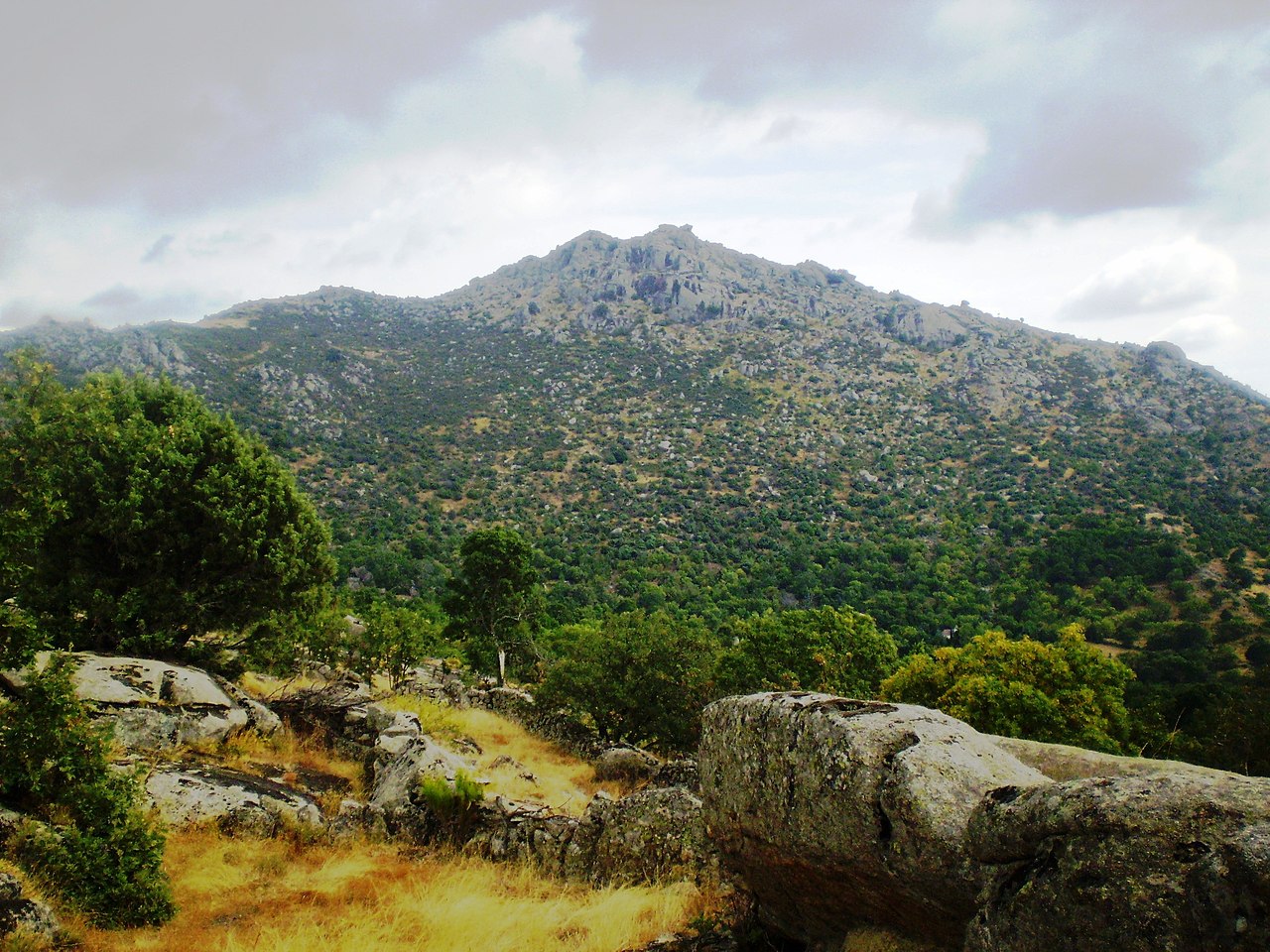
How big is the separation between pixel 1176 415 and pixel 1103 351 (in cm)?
3992

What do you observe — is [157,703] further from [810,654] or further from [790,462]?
[790,462]

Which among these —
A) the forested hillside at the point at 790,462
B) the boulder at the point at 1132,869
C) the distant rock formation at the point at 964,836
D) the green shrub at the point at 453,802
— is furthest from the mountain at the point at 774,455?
the boulder at the point at 1132,869

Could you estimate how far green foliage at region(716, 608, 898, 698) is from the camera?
25438mm

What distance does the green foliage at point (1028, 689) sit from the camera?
19.7 m

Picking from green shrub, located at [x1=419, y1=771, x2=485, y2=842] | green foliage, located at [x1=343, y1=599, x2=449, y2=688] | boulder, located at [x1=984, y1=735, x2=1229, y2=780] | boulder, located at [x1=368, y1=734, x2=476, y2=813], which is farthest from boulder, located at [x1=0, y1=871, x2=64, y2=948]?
green foliage, located at [x1=343, y1=599, x2=449, y2=688]

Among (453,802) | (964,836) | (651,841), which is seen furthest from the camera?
(453,802)

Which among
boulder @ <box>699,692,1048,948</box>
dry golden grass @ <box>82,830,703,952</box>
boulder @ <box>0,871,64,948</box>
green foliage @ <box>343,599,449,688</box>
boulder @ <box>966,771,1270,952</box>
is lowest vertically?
green foliage @ <box>343,599,449,688</box>

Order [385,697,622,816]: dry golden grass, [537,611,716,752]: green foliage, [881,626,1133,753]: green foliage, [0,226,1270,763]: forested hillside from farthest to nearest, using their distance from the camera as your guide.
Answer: [0,226,1270,763]: forested hillside, [537,611,716,752]: green foliage, [881,626,1133,753]: green foliage, [385,697,622,816]: dry golden grass

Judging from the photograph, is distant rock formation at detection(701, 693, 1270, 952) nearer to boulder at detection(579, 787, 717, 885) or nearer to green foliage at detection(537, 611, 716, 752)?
boulder at detection(579, 787, 717, 885)

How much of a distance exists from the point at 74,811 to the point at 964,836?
10118mm

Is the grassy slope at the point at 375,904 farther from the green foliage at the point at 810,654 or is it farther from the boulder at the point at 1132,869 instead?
the green foliage at the point at 810,654

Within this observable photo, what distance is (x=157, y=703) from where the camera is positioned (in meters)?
13.4

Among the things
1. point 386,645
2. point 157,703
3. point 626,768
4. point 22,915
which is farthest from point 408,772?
point 386,645

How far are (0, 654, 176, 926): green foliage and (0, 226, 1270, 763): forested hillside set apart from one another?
35949 mm
